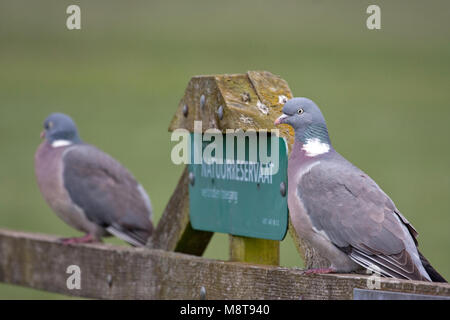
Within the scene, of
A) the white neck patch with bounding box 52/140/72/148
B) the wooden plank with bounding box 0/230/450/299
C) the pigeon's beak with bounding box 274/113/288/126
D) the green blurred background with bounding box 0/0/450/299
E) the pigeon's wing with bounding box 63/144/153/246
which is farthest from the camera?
the green blurred background with bounding box 0/0/450/299

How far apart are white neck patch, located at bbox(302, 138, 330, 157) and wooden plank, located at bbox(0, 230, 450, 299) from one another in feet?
1.41

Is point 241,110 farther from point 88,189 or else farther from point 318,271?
point 88,189

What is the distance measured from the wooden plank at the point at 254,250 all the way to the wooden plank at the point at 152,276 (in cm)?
11

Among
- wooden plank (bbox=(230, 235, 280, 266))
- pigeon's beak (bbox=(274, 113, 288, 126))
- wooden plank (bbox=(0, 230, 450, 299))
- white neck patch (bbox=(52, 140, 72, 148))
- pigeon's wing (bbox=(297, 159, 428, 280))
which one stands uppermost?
pigeon's beak (bbox=(274, 113, 288, 126))

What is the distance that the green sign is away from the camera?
312 cm

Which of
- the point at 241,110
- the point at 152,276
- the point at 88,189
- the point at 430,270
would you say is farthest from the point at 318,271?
the point at 88,189

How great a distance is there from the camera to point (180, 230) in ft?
11.8

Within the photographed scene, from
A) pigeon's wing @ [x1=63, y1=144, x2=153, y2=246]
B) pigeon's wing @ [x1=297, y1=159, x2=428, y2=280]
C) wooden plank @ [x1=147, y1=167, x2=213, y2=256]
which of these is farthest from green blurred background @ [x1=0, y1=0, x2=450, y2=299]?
pigeon's wing @ [x1=297, y1=159, x2=428, y2=280]

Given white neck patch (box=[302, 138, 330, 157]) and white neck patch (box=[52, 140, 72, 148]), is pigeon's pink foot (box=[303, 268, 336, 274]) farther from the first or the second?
white neck patch (box=[52, 140, 72, 148])

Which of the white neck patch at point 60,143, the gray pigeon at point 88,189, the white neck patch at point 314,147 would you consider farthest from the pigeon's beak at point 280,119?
the white neck patch at point 60,143

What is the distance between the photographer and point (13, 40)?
535 inches

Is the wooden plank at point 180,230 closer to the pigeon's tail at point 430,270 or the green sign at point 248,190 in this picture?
Result: the green sign at point 248,190
